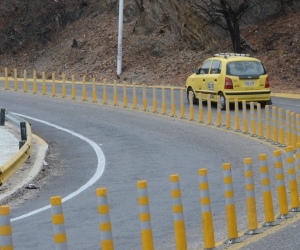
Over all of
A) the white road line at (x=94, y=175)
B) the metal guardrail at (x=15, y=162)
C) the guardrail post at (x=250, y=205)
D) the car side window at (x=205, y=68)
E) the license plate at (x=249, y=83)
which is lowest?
the white road line at (x=94, y=175)

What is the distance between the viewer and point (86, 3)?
51.5 metres

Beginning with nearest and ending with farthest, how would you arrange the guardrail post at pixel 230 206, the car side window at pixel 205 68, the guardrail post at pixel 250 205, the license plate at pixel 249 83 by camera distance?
the guardrail post at pixel 230 206 → the guardrail post at pixel 250 205 → the license plate at pixel 249 83 → the car side window at pixel 205 68

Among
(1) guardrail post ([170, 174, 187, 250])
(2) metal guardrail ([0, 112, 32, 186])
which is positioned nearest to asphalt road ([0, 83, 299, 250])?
(2) metal guardrail ([0, 112, 32, 186])

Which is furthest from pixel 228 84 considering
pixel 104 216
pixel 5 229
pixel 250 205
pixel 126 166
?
pixel 5 229

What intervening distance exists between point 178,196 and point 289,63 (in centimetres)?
2831

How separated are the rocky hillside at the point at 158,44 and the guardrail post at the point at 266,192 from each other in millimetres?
23319

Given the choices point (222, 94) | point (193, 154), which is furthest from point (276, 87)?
point (193, 154)

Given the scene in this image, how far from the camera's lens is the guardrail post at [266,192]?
10.5 m

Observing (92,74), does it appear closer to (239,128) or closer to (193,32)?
(193,32)

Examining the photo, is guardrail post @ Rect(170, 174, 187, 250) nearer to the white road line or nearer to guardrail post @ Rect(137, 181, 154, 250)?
guardrail post @ Rect(137, 181, 154, 250)

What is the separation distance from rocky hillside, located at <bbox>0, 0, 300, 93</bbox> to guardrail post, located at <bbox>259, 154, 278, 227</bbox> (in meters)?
23.3

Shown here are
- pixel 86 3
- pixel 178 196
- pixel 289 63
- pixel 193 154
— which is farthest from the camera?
pixel 86 3

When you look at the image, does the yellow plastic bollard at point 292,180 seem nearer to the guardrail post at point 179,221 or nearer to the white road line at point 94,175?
the guardrail post at point 179,221

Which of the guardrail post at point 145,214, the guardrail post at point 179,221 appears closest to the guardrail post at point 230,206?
the guardrail post at point 179,221
